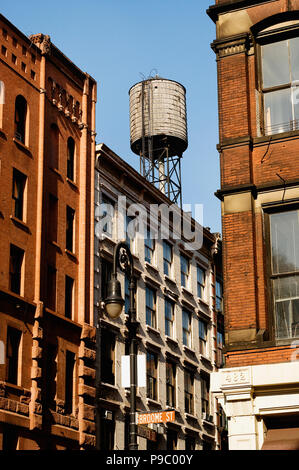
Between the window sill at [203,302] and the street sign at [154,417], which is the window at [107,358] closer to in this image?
the window sill at [203,302]

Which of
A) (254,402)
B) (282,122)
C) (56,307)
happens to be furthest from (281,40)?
(56,307)

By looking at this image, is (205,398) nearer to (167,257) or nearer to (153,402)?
(153,402)

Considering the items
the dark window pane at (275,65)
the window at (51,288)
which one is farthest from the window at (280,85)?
the window at (51,288)

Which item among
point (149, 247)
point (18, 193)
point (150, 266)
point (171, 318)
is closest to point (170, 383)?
point (171, 318)

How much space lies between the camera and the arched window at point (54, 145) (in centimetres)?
A: 3962

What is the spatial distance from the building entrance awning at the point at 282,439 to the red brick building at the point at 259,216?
22 mm

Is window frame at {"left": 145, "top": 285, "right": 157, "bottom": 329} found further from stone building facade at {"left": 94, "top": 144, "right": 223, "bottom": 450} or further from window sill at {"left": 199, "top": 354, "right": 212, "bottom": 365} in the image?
window sill at {"left": 199, "top": 354, "right": 212, "bottom": 365}

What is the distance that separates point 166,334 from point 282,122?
1045 inches

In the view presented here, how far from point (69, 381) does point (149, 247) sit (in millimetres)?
10868

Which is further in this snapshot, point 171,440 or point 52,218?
point 171,440

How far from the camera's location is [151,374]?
43594mm

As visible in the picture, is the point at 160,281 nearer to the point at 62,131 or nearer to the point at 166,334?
the point at 166,334

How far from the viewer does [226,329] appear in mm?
19859

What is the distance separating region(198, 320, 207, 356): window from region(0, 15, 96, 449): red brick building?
1302 cm
